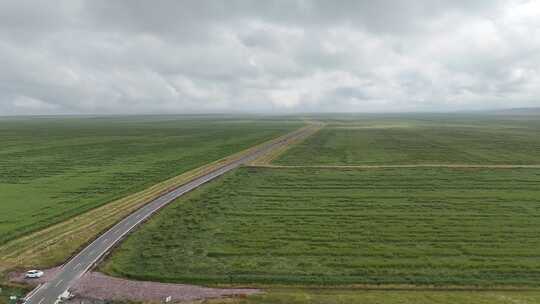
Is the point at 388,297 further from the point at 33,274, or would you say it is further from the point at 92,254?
the point at 33,274

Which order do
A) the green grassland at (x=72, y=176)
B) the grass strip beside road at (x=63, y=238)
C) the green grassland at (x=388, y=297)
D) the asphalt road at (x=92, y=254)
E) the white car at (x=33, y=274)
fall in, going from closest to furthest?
the green grassland at (x=388, y=297) → the asphalt road at (x=92, y=254) → the white car at (x=33, y=274) → the grass strip beside road at (x=63, y=238) → the green grassland at (x=72, y=176)

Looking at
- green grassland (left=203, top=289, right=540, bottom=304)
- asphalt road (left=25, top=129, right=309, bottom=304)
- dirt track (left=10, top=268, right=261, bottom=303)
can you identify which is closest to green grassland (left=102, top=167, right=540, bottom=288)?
dirt track (left=10, top=268, right=261, bottom=303)

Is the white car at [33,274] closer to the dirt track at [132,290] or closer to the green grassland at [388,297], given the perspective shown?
the dirt track at [132,290]

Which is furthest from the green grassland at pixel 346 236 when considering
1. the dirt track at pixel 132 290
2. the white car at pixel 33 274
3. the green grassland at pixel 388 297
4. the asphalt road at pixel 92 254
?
the white car at pixel 33 274

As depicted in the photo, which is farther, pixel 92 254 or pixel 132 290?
pixel 92 254

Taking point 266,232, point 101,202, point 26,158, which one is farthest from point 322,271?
point 26,158

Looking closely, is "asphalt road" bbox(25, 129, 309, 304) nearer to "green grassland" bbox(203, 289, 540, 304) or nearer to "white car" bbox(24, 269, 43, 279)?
"white car" bbox(24, 269, 43, 279)

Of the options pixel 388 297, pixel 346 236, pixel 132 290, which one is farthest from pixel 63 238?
pixel 388 297
